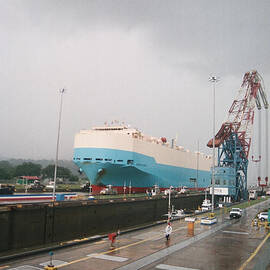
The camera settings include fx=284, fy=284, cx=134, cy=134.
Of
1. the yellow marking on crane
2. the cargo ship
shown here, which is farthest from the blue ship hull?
the yellow marking on crane

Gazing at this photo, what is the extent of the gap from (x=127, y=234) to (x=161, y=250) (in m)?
6.25

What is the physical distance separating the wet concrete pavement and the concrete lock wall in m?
5.42

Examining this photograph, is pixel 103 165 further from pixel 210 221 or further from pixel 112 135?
pixel 210 221

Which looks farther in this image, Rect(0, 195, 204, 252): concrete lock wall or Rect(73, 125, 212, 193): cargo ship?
Rect(73, 125, 212, 193): cargo ship

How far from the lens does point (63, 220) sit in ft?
85.9

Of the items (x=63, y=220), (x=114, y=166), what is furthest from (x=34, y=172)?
(x=63, y=220)

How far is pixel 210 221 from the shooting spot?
30703mm

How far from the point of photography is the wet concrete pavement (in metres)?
15.0

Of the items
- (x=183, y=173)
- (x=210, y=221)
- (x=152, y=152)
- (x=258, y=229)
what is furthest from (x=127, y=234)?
(x=183, y=173)

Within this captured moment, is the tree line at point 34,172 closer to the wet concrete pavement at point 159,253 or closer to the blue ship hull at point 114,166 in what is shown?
the blue ship hull at point 114,166

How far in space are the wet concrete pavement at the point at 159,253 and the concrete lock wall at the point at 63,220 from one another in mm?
5421

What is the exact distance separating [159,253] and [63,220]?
11773 millimetres

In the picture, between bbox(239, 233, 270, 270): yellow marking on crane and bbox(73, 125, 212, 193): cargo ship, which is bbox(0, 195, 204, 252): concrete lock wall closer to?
bbox(239, 233, 270, 270): yellow marking on crane

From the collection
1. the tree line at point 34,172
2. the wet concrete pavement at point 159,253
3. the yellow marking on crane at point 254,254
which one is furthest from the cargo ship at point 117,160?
the tree line at point 34,172
